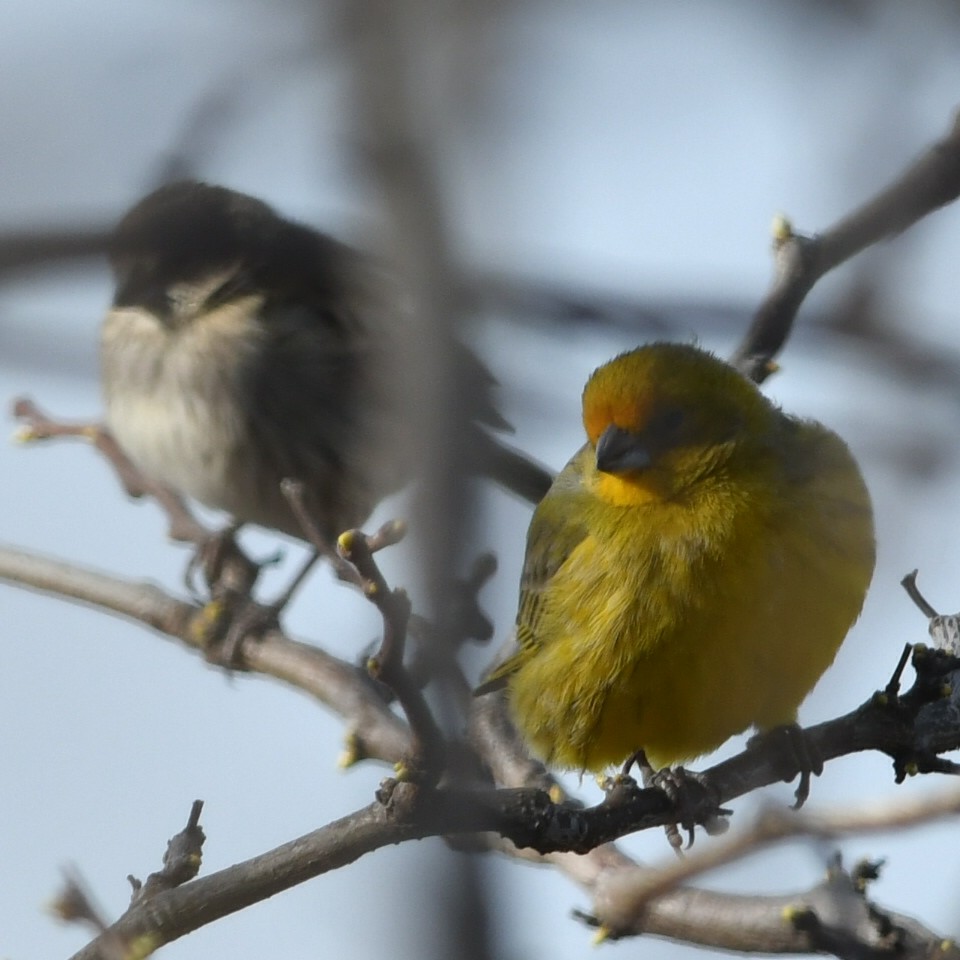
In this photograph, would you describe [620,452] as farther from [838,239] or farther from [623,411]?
[838,239]

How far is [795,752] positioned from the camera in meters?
3.60

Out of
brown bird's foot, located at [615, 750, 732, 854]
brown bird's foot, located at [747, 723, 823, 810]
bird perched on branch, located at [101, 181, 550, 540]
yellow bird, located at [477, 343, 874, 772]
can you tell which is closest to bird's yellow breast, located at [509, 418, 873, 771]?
yellow bird, located at [477, 343, 874, 772]

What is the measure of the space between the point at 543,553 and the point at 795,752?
1.26 metres

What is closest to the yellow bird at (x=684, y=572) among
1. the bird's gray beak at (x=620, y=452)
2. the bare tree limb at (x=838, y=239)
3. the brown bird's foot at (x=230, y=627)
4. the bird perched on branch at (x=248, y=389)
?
the bird's gray beak at (x=620, y=452)

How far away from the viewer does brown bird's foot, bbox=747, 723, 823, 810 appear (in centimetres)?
347

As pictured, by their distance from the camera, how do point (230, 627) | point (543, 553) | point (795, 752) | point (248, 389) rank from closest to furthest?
point (795, 752)
point (543, 553)
point (230, 627)
point (248, 389)

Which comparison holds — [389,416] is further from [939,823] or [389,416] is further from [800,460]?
[800,460]

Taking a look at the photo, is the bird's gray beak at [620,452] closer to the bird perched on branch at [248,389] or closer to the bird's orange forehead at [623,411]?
the bird's orange forehead at [623,411]

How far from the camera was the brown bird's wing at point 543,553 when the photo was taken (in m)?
4.48

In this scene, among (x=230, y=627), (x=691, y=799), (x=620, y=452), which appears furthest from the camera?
(x=230, y=627)

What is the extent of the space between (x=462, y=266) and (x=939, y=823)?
54.5 inches

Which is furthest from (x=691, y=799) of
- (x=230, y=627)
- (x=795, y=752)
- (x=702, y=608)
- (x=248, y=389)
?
(x=248, y=389)

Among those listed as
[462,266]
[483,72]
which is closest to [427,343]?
[462,266]

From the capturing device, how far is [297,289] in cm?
750
